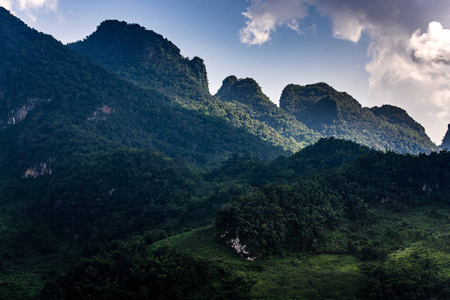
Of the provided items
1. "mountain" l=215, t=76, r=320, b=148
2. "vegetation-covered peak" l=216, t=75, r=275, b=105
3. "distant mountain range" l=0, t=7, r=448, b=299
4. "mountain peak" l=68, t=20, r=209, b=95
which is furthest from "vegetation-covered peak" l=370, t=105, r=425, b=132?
"mountain peak" l=68, t=20, r=209, b=95

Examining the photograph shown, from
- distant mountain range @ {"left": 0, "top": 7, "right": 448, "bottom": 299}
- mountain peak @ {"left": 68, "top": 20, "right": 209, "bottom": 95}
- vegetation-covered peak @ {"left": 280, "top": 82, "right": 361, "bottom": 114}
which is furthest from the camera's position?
vegetation-covered peak @ {"left": 280, "top": 82, "right": 361, "bottom": 114}

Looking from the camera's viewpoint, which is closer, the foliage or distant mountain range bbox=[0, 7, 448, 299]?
the foliage

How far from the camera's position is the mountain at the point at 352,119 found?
465 feet

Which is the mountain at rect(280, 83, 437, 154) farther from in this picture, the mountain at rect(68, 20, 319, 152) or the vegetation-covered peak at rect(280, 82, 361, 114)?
the mountain at rect(68, 20, 319, 152)

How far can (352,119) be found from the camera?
5871 inches

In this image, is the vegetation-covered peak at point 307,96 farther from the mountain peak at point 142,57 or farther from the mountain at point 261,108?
the mountain peak at point 142,57

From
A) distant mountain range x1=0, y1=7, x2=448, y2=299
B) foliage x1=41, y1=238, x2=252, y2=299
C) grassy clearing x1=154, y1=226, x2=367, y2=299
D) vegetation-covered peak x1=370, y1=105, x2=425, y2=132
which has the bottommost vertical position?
foliage x1=41, y1=238, x2=252, y2=299

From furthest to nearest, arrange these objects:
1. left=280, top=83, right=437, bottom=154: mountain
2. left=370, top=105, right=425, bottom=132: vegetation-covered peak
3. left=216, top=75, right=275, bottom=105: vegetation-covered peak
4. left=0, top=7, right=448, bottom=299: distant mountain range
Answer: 1. left=370, top=105, right=425, bottom=132: vegetation-covered peak
2. left=216, top=75, right=275, bottom=105: vegetation-covered peak
3. left=280, top=83, right=437, bottom=154: mountain
4. left=0, top=7, right=448, bottom=299: distant mountain range

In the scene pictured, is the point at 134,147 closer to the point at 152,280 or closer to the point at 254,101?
the point at 152,280

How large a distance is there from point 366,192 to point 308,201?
10016 millimetres

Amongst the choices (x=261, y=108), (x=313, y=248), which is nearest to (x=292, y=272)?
(x=313, y=248)

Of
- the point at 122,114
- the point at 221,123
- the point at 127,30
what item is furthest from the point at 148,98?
the point at 127,30

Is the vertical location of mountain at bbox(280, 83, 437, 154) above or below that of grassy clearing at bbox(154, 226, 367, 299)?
above

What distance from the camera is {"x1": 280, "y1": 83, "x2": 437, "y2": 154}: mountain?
141750mm
